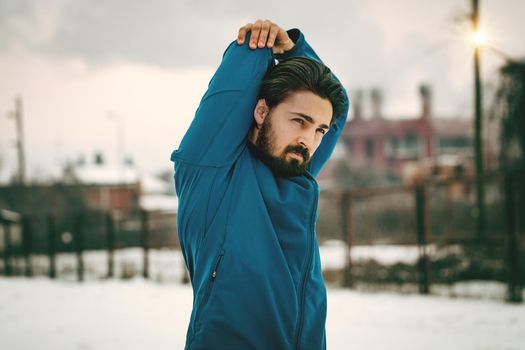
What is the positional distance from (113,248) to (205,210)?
1009cm

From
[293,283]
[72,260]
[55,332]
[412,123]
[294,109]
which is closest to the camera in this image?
[293,283]

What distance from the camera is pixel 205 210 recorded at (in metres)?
1.67

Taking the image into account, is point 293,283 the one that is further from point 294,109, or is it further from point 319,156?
point 319,156

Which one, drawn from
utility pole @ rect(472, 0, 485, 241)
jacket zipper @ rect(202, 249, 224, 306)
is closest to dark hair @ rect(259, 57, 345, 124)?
jacket zipper @ rect(202, 249, 224, 306)

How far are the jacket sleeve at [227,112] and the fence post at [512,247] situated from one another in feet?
19.5

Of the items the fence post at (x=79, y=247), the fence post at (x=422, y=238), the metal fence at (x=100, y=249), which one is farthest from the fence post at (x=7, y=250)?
the fence post at (x=422, y=238)

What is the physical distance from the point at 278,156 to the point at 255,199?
0.61 feet

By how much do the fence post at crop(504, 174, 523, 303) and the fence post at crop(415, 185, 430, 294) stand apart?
1.17m

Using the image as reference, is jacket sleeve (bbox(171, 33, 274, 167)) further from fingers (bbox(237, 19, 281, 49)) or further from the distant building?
the distant building

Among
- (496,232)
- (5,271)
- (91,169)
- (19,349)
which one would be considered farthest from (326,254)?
(91,169)

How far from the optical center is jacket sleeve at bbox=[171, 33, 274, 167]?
1684 millimetres

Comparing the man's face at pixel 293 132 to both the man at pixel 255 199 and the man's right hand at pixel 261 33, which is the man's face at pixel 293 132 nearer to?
the man at pixel 255 199

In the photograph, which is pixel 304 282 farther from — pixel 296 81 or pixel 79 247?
pixel 79 247

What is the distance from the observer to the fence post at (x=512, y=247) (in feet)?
22.1
